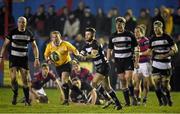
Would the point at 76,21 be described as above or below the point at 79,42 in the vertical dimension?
above

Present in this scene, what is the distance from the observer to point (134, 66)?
55.5ft

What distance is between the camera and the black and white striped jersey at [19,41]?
17.1m

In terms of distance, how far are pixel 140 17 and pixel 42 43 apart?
4063mm

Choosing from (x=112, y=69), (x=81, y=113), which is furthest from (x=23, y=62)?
(x=112, y=69)

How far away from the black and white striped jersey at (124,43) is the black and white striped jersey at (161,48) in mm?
560

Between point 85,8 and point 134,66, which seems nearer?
point 134,66

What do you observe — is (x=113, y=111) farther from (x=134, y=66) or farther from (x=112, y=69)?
(x=112, y=69)

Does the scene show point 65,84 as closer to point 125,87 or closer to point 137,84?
point 125,87

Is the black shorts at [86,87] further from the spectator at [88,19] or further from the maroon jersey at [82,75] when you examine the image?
the spectator at [88,19]

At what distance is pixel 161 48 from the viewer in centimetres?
1694

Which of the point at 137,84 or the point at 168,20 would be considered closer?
the point at 137,84

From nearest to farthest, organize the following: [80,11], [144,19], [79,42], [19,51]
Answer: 1. [19,51]
2. [144,19]
3. [79,42]
4. [80,11]

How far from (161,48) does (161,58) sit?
0.99ft

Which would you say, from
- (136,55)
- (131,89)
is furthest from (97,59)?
(131,89)
